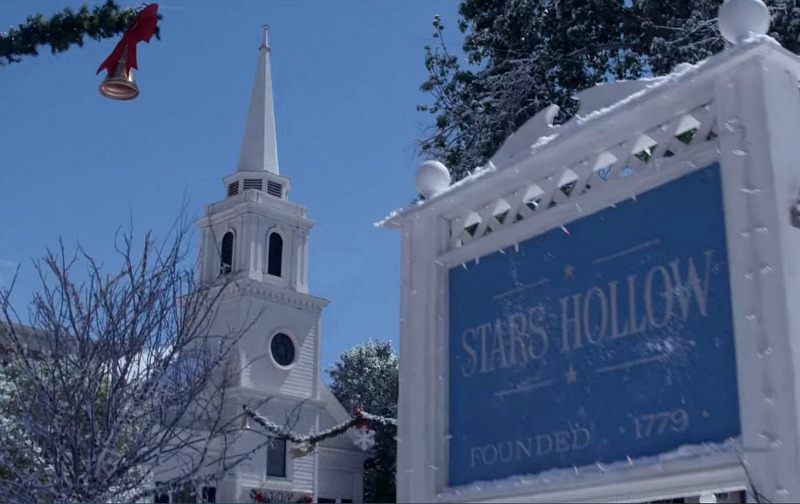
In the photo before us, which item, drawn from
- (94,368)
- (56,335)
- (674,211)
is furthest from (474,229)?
(56,335)

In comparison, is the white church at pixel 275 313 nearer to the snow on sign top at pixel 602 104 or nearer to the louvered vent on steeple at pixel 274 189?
the louvered vent on steeple at pixel 274 189

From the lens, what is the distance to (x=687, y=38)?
1108cm

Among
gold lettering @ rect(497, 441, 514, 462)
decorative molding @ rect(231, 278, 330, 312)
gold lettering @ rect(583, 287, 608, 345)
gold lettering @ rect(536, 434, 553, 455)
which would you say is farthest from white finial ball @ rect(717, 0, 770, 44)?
decorative molding @ rect(231, 278, 330, 312)

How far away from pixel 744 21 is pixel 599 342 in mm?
1172

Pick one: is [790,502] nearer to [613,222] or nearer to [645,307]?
[645,307]

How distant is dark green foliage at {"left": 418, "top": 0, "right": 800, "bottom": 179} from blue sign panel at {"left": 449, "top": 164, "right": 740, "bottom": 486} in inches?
330

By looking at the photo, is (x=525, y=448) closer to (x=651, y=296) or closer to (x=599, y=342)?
(x=599, y=342)

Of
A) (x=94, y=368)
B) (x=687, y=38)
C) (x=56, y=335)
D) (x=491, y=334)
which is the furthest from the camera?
(x=687, y=38)

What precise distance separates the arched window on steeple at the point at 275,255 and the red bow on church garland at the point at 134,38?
104 ft

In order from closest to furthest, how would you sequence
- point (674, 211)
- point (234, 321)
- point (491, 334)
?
1. point (674, 211)
2. point (491, 334)
3. point (234, 321)

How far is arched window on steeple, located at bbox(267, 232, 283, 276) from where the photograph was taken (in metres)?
39.7

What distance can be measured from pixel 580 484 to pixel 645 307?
0.64 m

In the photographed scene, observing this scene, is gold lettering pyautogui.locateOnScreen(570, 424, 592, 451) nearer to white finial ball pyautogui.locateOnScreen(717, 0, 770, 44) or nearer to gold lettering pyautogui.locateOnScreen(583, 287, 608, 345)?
gold lettering pyautogui.locateOnScreen(583, 287, 608, 345)

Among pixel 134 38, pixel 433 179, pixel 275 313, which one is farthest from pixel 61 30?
pixel 275 313
